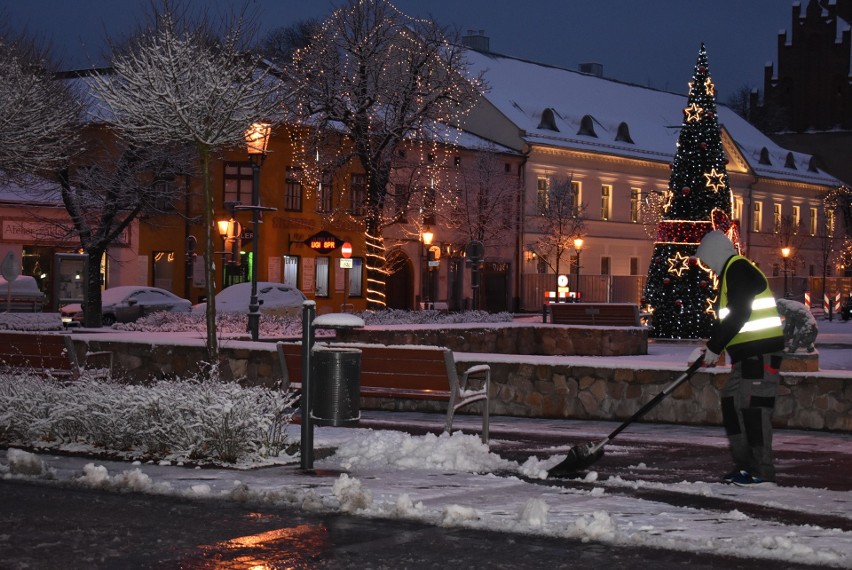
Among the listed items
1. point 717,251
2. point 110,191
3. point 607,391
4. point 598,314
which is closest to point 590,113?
point 110,191

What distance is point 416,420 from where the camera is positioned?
16.1 m

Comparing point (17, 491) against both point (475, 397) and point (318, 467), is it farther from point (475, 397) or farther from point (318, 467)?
point (475, 397)

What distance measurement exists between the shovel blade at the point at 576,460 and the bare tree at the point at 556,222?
50.7 meters

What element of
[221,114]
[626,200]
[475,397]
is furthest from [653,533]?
[626,200]

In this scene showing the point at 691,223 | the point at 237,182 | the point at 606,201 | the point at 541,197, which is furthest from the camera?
the point at 606,201

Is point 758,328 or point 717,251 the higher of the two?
point 717,251

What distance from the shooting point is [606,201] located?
67.1 metres

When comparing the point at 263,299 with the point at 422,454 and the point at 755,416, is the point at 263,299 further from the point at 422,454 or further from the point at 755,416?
the point at 755,416

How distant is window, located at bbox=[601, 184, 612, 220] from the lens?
66.8 meters

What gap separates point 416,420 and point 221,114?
14.1ft

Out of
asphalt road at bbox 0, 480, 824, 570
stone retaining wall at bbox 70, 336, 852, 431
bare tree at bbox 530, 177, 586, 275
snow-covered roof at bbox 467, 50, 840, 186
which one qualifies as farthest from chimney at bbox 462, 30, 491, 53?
asphalt road at bbox 0, 480, 824, 570

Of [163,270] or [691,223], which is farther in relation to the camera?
[163,270]

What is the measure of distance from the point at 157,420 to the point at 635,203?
58862mm

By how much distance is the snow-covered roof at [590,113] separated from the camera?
63.5m
